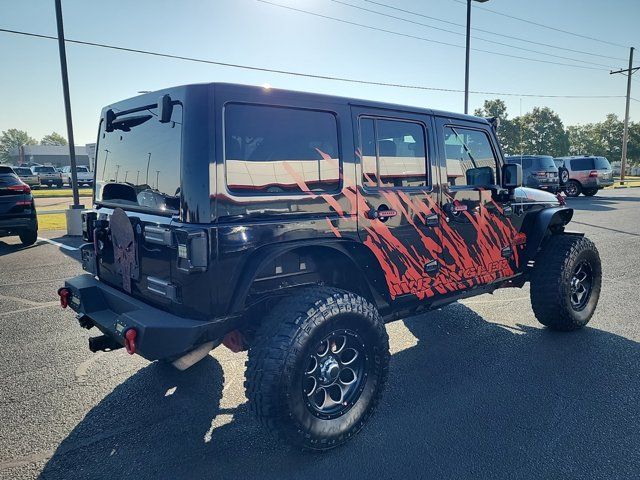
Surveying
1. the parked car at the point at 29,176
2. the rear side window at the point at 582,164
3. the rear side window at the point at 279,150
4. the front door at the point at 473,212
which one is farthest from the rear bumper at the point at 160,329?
the parked car at the point at 29,176

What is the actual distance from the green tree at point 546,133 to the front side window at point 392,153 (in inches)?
2436

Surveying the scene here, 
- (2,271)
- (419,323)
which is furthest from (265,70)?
(419,323)

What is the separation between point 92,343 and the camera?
2875mm

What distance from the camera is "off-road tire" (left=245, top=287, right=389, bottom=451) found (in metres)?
2.32

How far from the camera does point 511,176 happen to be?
389cm

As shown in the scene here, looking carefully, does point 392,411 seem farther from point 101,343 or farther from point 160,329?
point 101,343

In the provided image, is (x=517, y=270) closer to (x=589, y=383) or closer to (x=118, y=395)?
(x=589, y=383)

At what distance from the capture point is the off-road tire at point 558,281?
410 centimetres

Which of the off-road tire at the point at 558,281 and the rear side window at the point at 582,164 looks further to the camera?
the rear side window at the point at 582,164

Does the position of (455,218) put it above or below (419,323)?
above

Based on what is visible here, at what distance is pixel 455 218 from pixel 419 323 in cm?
160

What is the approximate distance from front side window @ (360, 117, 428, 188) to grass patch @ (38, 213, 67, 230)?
1115cm

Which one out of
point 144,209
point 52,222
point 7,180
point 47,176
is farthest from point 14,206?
point 47,176

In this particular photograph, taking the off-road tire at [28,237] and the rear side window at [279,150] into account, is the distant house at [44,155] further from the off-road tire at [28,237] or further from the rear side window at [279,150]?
the rear side window at [279,150]
